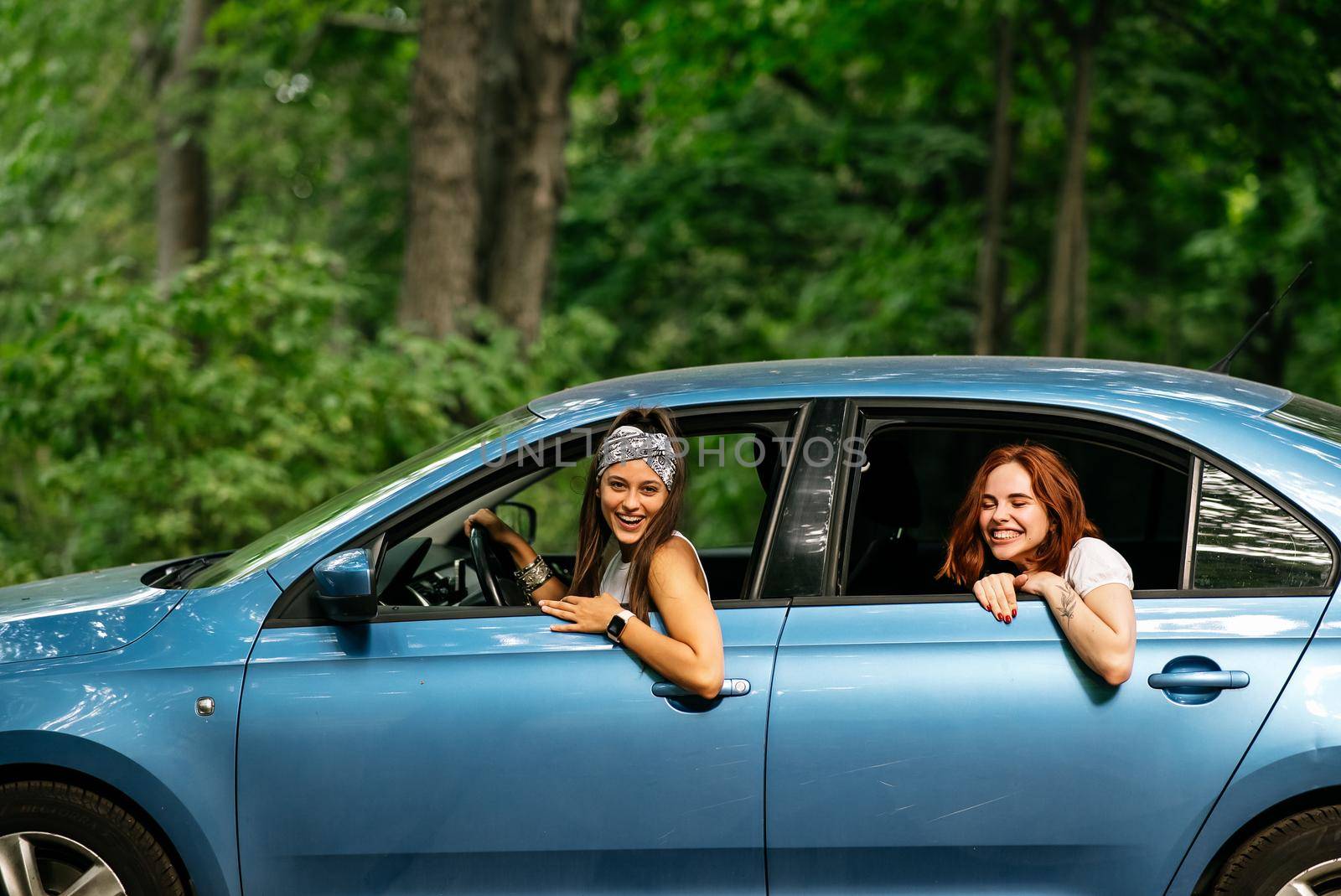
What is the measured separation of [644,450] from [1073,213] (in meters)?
8.95

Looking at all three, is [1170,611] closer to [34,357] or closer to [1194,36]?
[34,357]

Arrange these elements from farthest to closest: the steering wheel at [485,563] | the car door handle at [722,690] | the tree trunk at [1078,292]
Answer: the tree trunk at [1078,292] → the steering wheel at [485,563] → the car door handle at [722,690]

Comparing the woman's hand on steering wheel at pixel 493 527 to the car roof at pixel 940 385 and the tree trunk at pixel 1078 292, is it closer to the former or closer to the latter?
the car roof at pixel 940 385

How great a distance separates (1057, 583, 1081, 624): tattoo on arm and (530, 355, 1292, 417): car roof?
18.6 inches

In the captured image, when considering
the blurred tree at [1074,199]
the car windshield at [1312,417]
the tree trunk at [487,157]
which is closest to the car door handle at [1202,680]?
the car windshield at [1312,417]

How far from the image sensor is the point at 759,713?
296 cm

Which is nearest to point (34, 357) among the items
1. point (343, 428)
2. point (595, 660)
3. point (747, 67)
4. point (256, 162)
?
point (343, 428)

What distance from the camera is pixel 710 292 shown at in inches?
667

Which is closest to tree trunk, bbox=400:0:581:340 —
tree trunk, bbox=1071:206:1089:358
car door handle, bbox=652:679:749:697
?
tree trunk, bbox=1071:206:1089:358

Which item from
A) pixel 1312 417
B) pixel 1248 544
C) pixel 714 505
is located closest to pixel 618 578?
pixel 1248 544

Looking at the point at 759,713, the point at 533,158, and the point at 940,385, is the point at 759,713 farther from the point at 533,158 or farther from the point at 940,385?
the point at 533,158

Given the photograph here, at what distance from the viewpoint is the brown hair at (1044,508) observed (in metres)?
3.16

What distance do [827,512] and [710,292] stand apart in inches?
551

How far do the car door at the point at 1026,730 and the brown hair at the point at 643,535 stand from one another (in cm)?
37
